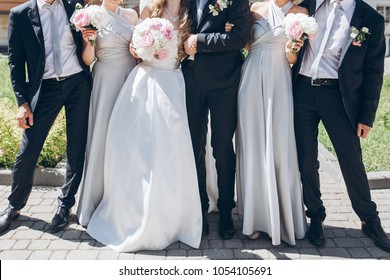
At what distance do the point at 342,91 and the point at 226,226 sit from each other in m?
1.79

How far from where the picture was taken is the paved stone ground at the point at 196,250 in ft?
13.7

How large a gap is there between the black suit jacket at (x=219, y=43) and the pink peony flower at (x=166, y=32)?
0.93ft

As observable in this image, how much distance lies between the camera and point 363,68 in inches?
166

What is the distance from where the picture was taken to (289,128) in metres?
4.33

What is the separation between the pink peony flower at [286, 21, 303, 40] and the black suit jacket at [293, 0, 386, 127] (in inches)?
18.2

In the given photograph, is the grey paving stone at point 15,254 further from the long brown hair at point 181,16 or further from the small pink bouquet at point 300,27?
the small pink bouquet at point 300,27

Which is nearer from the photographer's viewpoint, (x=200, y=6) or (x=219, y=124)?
(x=200, y=6)

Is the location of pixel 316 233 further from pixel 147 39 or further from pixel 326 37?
pixel 147 39

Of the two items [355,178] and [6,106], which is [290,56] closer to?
[355,178]

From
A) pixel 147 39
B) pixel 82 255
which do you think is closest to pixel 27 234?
pixel 82 255
